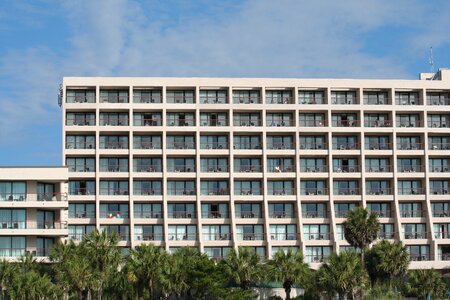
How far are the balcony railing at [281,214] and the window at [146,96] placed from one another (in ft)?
69.9

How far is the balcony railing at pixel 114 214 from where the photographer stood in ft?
366

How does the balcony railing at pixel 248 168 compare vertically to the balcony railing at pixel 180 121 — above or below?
below

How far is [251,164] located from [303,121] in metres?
9.25

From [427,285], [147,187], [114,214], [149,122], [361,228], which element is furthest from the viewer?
[149,122]

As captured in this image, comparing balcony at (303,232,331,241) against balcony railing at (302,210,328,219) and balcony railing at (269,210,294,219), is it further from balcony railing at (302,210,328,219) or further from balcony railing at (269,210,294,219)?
balcony railing at (269,210,294,219)

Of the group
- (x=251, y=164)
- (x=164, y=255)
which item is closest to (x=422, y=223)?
(x=251, y=164)

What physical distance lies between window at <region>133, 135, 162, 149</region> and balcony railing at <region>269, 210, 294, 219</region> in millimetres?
17501

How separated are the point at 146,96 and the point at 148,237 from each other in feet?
61.5

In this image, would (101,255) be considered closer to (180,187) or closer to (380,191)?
(180,187)

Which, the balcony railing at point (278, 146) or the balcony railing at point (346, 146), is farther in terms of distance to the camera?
the balcony railing at point (346, 146)

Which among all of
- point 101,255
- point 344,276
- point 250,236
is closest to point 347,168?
point 250,236

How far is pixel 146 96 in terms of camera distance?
115 meters

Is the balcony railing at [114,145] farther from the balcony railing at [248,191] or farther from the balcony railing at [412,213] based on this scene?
the balcony railing at [412,213]

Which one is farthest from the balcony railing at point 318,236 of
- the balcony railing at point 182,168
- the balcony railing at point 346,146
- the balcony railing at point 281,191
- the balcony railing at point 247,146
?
the balcony railing at point 182,168
